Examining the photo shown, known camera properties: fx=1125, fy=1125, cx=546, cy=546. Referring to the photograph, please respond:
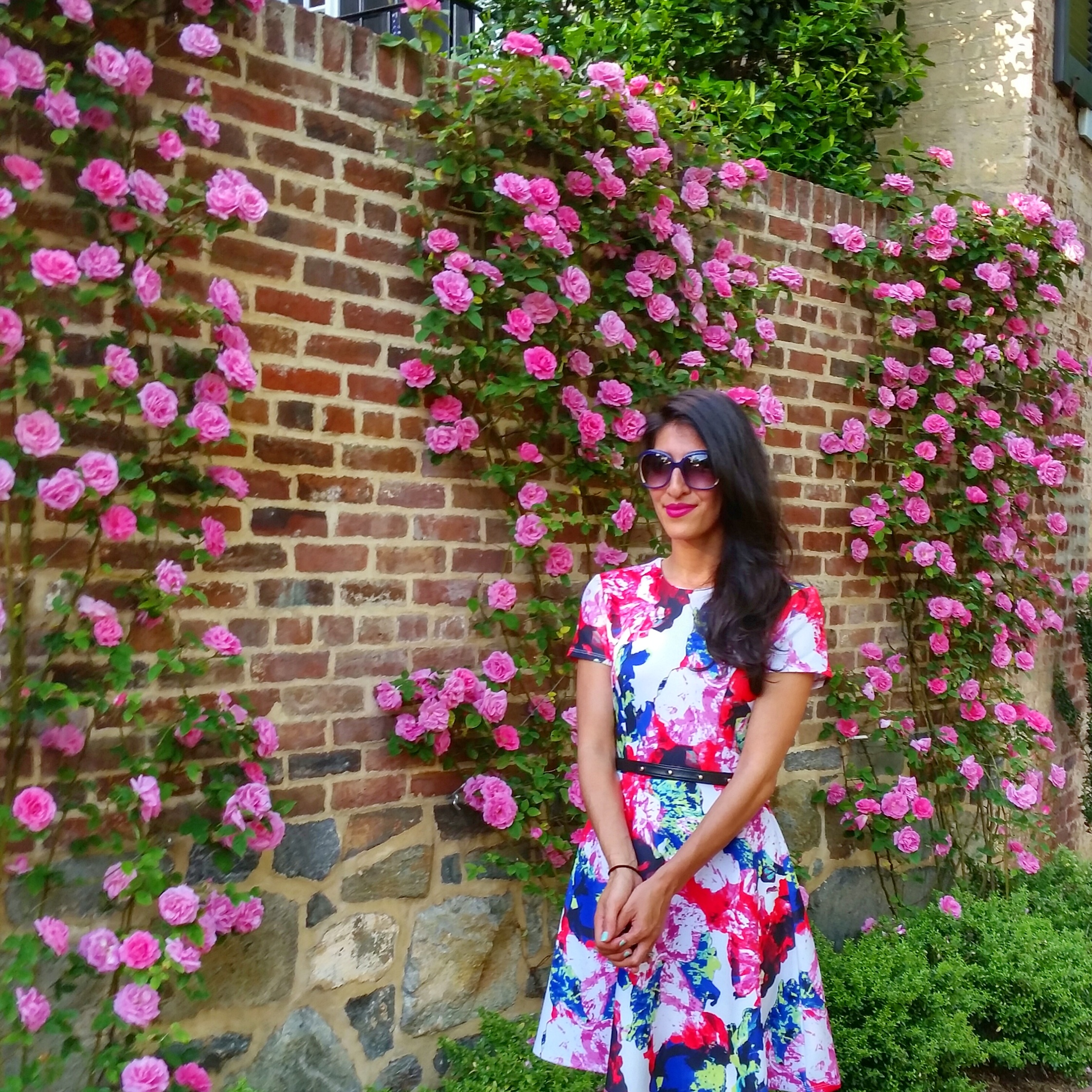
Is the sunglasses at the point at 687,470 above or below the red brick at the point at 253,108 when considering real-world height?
below

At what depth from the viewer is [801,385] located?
3.94 metres

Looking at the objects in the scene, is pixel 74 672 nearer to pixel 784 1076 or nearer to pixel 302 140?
pixel 302 140

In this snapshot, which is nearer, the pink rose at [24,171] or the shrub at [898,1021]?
the pink rose at [24,171]

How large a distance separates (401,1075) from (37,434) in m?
1.68

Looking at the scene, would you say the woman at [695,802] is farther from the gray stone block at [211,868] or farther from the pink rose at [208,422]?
the pink rose at [208,422]

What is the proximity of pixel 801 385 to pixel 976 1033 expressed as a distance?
2205 mm

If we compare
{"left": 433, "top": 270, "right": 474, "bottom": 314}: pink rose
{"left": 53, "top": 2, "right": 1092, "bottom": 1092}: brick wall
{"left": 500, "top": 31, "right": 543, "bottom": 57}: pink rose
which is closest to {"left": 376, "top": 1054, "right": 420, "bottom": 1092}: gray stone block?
{"left": 53, "top": 2, "right": 1092, "bottom": 1092}: brick wall

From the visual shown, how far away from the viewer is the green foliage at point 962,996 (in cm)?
316

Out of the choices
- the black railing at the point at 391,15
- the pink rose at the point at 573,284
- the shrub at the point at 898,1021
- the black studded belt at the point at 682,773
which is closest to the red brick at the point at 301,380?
the pink rose at the point at 573,284

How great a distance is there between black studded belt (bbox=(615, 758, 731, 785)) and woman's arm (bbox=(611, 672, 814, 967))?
0.07m

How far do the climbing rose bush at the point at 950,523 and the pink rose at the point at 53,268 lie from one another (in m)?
2.71

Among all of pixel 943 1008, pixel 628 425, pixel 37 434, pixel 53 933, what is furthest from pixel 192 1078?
pixel 943 1008

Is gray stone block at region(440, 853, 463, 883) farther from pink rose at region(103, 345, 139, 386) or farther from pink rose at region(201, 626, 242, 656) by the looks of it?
pink rose at region(103, 345, 139, 386)

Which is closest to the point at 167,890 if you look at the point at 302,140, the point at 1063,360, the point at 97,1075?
the point at 97,1075
